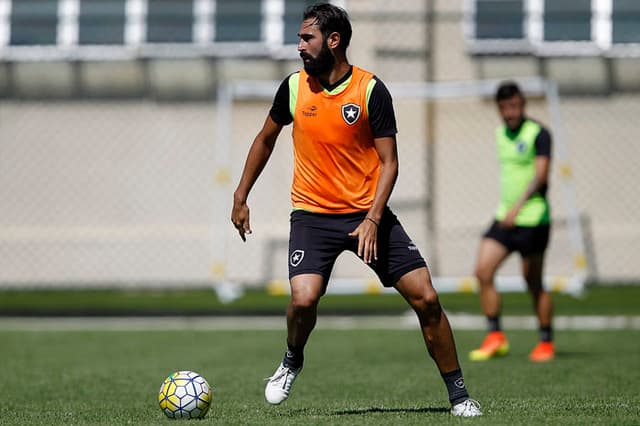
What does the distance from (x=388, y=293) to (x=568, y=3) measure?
5.58 m

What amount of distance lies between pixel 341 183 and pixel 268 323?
8395 mm

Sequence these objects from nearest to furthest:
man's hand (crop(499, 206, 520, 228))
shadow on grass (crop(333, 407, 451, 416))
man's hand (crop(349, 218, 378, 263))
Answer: man's hand (crop(349, 218, 378, 263)) → shadow on grass (crop(333, 407, 451, 416)) → man's hand (crop(499, 206, 520, 228))

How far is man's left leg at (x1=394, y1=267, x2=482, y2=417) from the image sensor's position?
6445mm

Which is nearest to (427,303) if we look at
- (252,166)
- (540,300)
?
(252,166)

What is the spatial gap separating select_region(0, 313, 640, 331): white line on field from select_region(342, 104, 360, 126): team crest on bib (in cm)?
778

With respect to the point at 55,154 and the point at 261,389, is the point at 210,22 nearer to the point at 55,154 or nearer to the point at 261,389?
the point at 55,154

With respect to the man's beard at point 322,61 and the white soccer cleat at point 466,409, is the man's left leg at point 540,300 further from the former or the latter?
the man's beard at point 322,61

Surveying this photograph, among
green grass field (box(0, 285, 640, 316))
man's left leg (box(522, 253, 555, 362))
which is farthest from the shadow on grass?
green grass field (box(0, 285, 640, 316))

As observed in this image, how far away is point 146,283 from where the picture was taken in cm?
1995

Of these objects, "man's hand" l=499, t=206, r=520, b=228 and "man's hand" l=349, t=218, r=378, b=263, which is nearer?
"man's hand" l=349, t=218, r=378, b=263

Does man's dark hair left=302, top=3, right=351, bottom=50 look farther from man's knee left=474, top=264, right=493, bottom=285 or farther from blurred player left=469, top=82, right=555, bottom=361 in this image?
man's knee left=474, top=264, right=493, bottom=285

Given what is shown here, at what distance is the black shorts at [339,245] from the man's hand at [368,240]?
177mm

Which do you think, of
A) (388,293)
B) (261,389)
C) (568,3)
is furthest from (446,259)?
(261,389)

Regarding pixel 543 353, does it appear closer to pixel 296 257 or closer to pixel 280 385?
pixel 280 385
